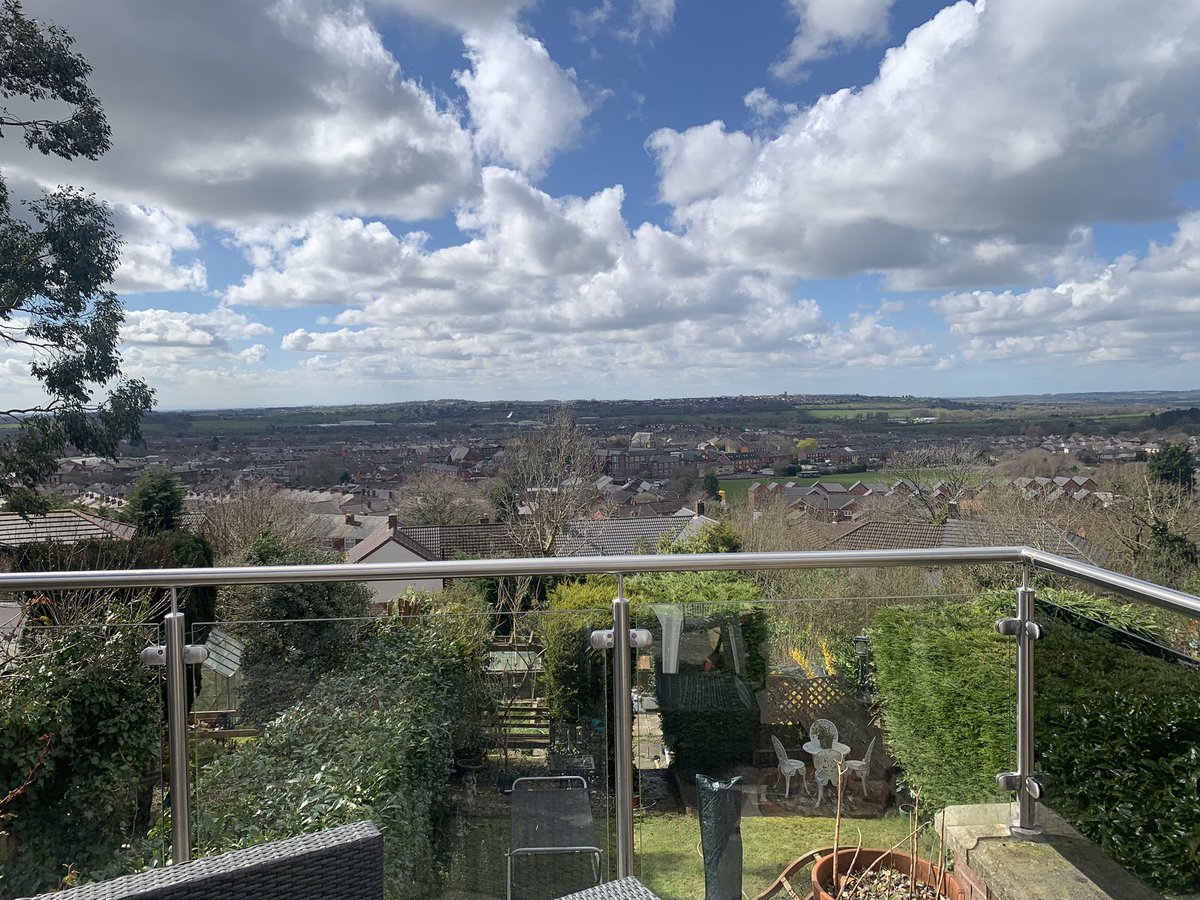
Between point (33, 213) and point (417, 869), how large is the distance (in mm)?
19766

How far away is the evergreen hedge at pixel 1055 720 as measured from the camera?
203 centimetres

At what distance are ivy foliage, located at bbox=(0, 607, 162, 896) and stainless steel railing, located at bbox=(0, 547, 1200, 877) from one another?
0.08m

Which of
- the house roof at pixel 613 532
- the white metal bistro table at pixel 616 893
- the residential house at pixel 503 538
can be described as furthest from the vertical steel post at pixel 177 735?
the house roof at pixel 613 532

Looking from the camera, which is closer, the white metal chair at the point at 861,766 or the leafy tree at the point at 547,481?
→ the white metal chair at the point at 861,766

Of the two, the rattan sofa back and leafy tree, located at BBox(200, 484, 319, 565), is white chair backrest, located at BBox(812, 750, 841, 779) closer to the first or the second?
the rattan sofa back

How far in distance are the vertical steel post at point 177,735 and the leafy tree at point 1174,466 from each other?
24.2 metres

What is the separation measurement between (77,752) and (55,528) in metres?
19.4

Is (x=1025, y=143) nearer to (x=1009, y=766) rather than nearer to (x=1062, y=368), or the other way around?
(x=1062, y=368)

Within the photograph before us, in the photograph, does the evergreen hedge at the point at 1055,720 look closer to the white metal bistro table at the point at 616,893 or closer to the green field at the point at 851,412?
the white metal bistro table at the point at 616,893

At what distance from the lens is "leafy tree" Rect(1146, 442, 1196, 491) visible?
2089 centimetres

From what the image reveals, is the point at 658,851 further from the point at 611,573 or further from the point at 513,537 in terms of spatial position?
the point at 513,537

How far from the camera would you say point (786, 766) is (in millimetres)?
2016

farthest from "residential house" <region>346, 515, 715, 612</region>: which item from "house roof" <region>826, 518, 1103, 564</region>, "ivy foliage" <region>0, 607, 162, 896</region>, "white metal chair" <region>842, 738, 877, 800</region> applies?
"ivy foliage" <region>0, 607, 162, 896</region>

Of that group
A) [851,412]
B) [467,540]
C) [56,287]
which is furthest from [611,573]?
[851,412]
